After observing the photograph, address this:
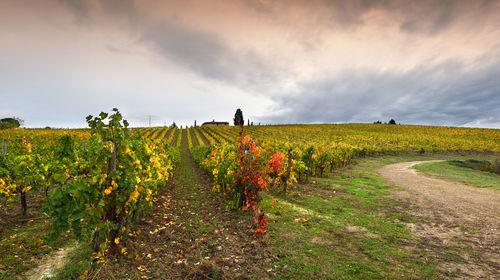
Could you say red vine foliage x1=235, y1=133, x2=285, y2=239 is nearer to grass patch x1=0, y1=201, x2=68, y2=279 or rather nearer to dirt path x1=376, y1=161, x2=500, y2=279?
dirt path x1=376, y1=161, x2=500, y2=279

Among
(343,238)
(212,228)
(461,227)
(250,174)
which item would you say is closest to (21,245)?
(212,228)

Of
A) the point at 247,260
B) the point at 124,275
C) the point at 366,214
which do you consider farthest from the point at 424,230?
the point at 124,275

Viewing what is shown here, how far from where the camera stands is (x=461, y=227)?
20.5ft

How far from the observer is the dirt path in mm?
4375

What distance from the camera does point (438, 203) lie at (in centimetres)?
848

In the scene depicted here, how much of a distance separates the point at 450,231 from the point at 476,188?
851 centimetres

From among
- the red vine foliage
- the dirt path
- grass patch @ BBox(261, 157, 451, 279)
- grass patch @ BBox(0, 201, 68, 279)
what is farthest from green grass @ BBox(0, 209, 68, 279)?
the dirt path

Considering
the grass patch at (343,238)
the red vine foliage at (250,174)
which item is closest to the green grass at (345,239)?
the grass patch at (343,238)

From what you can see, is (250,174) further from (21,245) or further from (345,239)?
(21,245)

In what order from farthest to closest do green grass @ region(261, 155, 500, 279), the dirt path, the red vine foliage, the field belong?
1. the red vine foliage
2. the dirt path
3. green grass @ region(261, 155, 500, 279)
4. the field

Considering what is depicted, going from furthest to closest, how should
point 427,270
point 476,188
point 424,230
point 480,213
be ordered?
point 476,188
point 480,213
point 424,230
point 427,270

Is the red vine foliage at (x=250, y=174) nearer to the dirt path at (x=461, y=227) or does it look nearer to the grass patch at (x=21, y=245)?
the dirt path at (x=461, y=227)

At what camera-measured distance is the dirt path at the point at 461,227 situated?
172 inches

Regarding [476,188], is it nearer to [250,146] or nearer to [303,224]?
[303,224]
